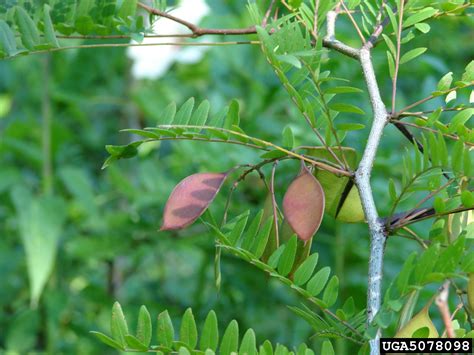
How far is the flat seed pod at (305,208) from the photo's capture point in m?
0.55

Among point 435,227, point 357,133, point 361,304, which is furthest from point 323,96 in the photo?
point 361,304

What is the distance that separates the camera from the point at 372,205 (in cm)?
55

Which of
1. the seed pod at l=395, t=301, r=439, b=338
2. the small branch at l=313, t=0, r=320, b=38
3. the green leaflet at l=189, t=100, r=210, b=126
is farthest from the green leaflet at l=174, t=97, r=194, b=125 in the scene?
the seed pod at l=395, t=301, r=439, b=338

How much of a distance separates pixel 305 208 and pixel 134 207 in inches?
37.3

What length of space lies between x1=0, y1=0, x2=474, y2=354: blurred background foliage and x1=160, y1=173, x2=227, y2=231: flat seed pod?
662 mm

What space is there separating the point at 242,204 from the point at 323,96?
84cm

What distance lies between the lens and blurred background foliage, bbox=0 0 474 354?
1396 millimetres

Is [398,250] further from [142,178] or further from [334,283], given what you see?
[334,283]

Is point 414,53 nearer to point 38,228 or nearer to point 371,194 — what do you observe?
point 371,194

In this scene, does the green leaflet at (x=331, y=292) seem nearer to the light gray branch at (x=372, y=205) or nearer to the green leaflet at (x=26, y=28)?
the light gray branch at (x=372, y=205)

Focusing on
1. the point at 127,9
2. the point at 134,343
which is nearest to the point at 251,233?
the point at 134,343

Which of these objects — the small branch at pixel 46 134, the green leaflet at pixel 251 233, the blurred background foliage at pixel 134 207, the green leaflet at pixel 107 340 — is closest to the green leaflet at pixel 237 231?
the green leaflet at pixel 251 233

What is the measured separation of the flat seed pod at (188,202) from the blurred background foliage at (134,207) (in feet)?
2.17

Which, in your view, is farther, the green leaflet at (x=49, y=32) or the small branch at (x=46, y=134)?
the small branch at (x=46, y=134)
